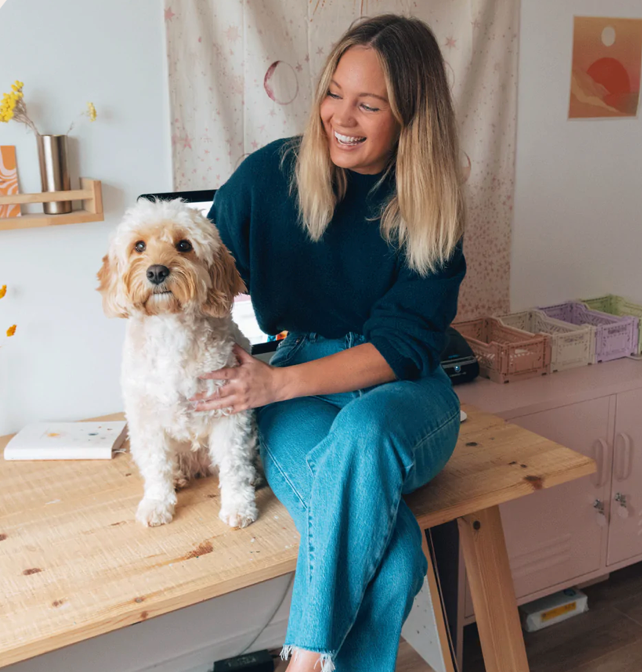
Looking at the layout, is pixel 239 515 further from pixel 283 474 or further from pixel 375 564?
pixel 375 564

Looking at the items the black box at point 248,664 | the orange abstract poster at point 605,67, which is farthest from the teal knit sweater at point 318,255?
the orange abstract poster at point 605,67

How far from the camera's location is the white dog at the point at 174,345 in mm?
1195

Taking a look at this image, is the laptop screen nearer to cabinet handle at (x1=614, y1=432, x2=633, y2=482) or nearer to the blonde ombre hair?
the blonde ombre hair

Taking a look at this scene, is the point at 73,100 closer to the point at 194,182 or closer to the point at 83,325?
the point at 194,182

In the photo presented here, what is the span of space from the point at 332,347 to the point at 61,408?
769 mm

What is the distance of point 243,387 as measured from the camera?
1344mm

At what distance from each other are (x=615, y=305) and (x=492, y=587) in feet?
4.98

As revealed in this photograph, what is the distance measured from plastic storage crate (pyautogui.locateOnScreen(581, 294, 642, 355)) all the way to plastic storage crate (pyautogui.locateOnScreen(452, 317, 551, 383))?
51 centimetres

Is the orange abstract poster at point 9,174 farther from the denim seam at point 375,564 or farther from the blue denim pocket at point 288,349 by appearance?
the denim seam at point 375,564

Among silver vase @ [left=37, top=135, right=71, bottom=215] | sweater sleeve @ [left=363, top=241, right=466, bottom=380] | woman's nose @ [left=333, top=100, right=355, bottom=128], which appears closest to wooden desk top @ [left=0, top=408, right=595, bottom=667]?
sweater sleeve @ [left=363, top=241, right=466, bottom=380]

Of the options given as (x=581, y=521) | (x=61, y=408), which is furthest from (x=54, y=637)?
(x=581, y=521)

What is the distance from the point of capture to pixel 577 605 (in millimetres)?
2240

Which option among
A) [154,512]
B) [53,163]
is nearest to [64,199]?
[53,163]

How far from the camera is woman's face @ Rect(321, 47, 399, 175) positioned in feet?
4.53
